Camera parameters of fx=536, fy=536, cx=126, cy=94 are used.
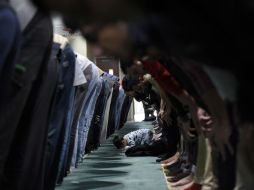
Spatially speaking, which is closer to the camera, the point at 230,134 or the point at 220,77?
the point at 220,77

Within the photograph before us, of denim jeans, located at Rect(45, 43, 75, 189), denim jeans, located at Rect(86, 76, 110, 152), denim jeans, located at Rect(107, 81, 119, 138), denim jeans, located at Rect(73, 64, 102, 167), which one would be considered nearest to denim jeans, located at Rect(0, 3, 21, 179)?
denim jeans, located at Rect(45, 43, 75, 189)

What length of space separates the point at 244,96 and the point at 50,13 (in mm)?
284

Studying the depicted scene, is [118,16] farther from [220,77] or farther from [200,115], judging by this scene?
[200,115]

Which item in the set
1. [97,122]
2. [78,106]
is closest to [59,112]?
[78,106]

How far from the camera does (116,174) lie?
4.29 meters

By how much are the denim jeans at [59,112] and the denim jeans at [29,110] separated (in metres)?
0.36

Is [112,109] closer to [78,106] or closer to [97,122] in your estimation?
[97,122]

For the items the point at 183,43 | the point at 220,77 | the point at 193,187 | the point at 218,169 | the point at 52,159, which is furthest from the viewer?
the point at 193,187

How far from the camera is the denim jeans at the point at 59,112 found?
251 centimetres

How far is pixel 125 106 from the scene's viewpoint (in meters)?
11.0

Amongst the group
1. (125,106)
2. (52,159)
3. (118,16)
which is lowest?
(52,159)

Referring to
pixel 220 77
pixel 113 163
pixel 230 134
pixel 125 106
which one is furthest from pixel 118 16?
pixel 125 106

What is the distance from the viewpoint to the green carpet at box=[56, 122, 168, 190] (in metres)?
3.64

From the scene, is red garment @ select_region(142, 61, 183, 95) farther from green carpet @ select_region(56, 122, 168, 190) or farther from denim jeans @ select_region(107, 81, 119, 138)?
denim jeans @ select_region(107, 81, 119, 138)
